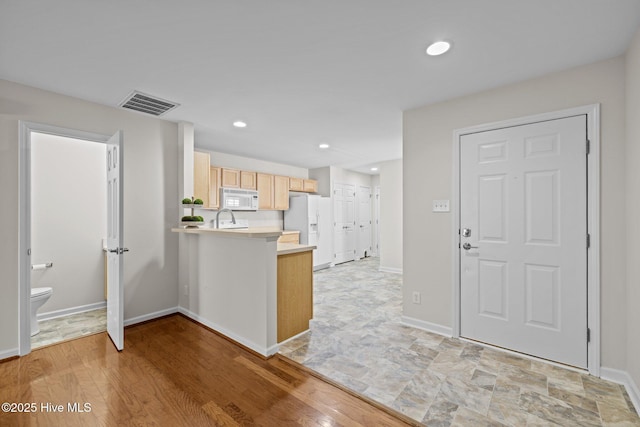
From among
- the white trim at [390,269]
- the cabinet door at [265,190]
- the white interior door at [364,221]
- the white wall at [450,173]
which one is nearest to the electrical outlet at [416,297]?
the white wall at [450,173]

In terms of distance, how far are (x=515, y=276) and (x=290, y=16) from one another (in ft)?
8.93

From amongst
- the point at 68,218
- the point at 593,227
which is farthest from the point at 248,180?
the point at 593,227

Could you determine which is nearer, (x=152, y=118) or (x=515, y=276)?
(x=515, y=276)

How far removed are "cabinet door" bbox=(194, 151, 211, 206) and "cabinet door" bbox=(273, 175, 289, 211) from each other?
6.14ft

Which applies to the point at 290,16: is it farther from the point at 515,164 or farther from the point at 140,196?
the point at 140,196

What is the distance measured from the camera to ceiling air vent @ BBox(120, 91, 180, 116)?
8.91ft

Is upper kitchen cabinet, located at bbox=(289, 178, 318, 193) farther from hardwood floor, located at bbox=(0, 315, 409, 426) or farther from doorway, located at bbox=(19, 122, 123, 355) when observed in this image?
hardwood floor, located at bbox=(0, 315, 409, 426)

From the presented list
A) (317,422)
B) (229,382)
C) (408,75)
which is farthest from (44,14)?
(317,422)

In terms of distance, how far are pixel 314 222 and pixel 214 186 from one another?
2.32m

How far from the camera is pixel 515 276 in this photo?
8.11 feet

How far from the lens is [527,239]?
2.42m

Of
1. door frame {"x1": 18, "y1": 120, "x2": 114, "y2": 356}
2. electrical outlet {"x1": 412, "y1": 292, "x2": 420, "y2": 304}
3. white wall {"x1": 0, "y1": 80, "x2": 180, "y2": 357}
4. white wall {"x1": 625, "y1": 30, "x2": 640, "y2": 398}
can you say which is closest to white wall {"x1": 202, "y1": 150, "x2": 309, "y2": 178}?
white wall {"x1": 0, "y1": 80, "x2": 180, "y2": 357}

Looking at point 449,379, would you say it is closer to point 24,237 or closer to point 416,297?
point 416,297

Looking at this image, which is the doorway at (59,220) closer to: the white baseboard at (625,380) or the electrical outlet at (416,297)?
the electrical outlet at (416,297)
